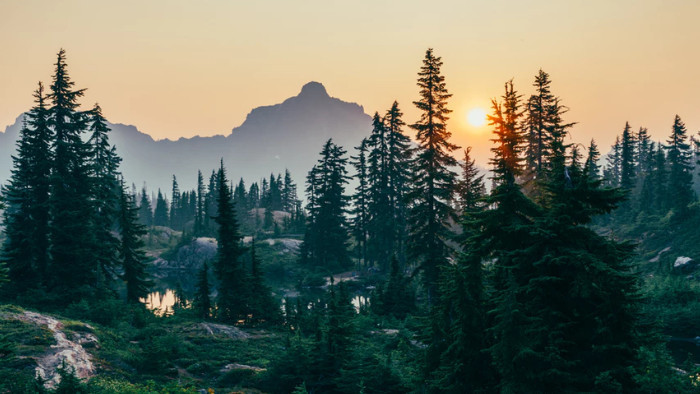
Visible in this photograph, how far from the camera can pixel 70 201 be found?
2788 centimetres

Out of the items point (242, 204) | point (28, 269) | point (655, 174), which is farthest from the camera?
point (242, 204)

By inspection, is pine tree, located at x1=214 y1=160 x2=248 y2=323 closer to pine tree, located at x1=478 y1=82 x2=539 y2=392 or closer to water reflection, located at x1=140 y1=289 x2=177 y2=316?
water reflection, located at x1=140 y1=289 x2=177 y2=316

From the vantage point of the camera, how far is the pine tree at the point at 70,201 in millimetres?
26609

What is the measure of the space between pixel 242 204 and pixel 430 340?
105363 mm

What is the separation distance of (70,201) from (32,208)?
2549mm

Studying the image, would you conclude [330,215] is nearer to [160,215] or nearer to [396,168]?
[396,168]

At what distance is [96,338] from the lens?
17391 mm

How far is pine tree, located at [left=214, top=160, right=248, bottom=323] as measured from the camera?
29.0 m

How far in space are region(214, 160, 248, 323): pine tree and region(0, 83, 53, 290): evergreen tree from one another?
1123 centimetres

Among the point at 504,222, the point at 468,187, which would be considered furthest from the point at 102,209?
the point at 504,222

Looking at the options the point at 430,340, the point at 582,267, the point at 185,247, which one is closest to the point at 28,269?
the point at 430,340

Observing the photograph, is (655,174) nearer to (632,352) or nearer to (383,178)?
(383,178)

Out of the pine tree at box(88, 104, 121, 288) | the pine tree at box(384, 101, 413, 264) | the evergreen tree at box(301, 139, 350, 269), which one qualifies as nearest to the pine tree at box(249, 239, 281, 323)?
the pine tree at box(88, 104, 121, 288)

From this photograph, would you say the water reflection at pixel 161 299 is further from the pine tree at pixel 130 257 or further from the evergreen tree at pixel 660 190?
the evergreen tree at pixel 660 190
